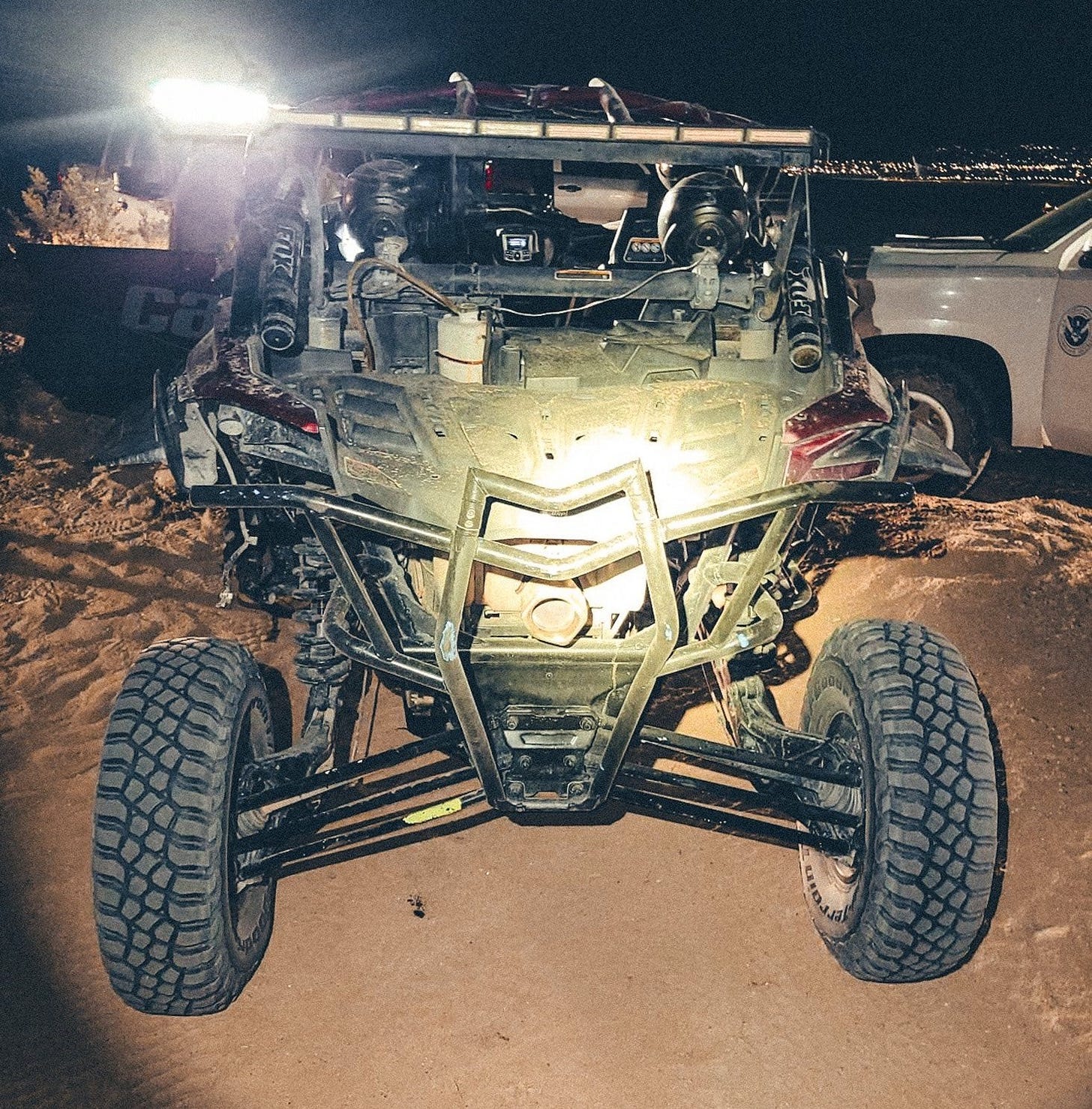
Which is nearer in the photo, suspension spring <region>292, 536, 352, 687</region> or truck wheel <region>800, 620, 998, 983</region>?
truck wheel <region>800, 620, 998, 983</region>

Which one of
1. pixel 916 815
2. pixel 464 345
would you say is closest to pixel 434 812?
pixel 916 815

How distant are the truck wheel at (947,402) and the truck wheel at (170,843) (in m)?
4.97

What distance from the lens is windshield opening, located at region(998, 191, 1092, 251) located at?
5.90 metres

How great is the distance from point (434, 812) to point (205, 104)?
2598 millimetres

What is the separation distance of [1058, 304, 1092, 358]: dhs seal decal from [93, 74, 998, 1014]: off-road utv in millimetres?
2639

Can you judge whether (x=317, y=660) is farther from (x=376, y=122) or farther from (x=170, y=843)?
(x=376, y=122)

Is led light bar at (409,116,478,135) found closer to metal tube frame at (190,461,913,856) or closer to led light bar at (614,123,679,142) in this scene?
led light bar at (614,123,679,142)

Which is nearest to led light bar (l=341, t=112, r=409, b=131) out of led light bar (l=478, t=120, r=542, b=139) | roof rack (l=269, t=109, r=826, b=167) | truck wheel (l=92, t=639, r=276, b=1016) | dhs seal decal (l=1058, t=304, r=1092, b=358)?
roof rack (l=269, t=109, r=826, b=167)

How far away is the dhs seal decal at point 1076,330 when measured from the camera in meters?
5.63

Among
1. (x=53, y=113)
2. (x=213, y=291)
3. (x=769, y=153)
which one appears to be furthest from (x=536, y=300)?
(x=53, y=113)

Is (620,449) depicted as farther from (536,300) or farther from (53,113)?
(53,113)

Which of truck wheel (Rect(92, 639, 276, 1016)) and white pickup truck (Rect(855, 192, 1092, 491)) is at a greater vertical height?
white pickup truck (Rect(855, 192, 1092, 491))

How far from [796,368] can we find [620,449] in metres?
0.91

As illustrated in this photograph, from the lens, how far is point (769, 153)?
342cm
